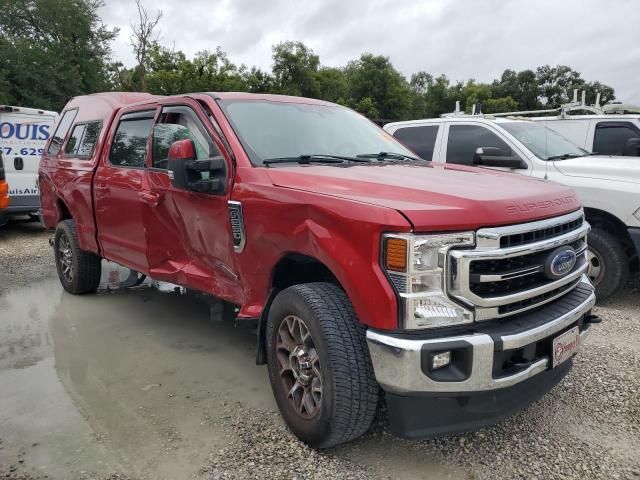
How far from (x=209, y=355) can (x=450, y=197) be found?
2514 millimetres

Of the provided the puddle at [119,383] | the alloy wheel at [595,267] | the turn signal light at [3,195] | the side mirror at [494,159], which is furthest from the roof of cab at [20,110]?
the alloy wheel at [595,267]

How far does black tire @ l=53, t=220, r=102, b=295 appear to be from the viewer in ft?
18.5

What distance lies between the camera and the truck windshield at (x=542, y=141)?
19.6 ft

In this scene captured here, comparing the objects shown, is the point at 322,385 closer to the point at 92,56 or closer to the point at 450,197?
the point at 450,197

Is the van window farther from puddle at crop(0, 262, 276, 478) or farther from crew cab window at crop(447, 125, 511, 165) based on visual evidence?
crew cab window at crop(447, 125, 511, 165)

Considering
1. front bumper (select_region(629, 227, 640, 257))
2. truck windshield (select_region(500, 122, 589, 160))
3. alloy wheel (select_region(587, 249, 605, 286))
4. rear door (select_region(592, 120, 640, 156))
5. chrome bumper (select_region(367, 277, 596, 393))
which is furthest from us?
rear door (select_region(592, 120, 640, 156))

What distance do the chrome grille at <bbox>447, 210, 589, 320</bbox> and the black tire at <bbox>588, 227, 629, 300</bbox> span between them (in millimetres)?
2673

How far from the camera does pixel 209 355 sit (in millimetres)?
4219

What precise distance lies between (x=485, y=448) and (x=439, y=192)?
143 cm

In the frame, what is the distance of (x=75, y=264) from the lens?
18.6 ft

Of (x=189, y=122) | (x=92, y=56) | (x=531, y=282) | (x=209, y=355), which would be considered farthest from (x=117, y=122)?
(x=92, y=56)

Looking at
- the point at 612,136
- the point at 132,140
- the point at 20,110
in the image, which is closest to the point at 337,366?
the point at 132,140

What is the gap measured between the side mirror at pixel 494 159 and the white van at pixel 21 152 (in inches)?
293

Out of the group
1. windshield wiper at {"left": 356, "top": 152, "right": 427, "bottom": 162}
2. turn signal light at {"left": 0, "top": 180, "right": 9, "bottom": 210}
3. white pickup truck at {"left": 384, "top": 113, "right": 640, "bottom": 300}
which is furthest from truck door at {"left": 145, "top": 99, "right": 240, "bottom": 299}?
turn signal light at {"left": 0, "top": 180, "right": 9, "bottom": 210}
